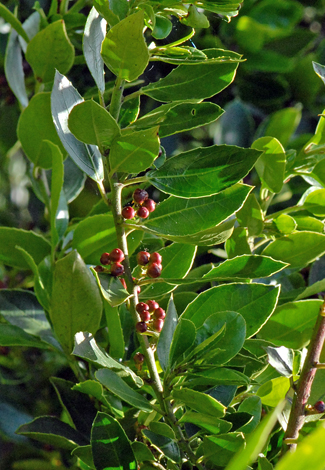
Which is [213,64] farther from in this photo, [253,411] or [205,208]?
[253,411]

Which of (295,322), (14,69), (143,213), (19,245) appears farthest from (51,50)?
(295,322)

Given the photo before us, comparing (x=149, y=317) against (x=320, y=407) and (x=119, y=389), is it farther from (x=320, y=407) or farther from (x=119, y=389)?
(x=320, y=407)

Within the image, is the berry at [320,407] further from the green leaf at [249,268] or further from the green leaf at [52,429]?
the green leaf at [52,429]

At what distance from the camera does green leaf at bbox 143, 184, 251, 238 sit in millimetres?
453

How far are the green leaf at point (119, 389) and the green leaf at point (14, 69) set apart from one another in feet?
1.68

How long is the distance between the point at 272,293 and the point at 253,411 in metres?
0.11

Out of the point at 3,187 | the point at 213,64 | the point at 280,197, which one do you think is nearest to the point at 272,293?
the point at 213,64

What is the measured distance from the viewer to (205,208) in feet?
1.53

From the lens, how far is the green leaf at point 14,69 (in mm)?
785

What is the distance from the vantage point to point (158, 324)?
19.0 inches

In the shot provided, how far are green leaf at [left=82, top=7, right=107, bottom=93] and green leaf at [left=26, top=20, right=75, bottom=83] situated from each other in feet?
0.89

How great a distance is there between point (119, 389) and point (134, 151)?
0.20m

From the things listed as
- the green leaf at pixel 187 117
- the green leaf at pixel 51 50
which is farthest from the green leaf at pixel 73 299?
the green leaf at pixel 51 50

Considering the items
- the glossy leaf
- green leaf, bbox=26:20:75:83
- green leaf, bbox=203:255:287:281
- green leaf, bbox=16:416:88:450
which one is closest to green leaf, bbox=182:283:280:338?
green leaf, bbox=203:255:287:281
